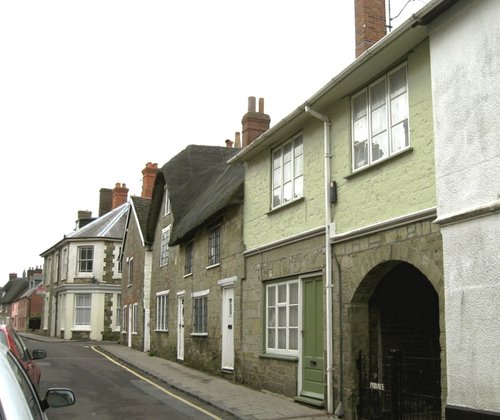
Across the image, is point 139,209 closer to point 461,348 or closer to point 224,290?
point 224,290

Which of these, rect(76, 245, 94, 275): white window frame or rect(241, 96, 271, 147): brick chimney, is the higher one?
rect(241, 96, 271, 147): brick chimney

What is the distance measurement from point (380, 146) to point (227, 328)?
341 inches

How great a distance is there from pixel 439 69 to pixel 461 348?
151 inches

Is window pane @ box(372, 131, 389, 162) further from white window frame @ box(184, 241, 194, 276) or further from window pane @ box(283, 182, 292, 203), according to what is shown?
white window frame @ box(184, 241, 194, 276)

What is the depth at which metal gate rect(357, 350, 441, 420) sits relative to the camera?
9.50 metres

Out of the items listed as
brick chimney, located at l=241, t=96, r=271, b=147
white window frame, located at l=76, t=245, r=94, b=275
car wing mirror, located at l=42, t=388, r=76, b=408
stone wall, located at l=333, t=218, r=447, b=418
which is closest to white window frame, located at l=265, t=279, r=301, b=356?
stone wall, located at l=333, t=218, r=447, b=418

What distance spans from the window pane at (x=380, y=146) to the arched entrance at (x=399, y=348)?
5.87 ft

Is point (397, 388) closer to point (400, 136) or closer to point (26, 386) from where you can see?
point (400, 136)

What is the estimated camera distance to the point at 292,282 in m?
13.5

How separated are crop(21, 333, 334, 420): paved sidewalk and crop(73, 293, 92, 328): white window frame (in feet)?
62.9

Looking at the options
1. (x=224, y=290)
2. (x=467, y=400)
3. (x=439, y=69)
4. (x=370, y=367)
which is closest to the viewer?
(x=467, y=400)

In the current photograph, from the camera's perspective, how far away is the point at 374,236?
10359 mm

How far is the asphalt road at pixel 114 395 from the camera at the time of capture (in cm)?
1167

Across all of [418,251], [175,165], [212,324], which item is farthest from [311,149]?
[175,165]
